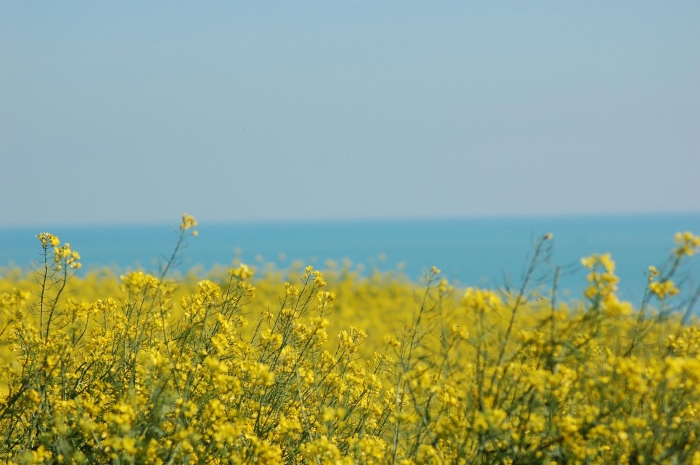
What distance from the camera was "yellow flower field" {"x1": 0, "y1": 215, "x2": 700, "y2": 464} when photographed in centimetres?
305

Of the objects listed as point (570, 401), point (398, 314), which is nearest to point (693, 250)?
point (570, 401)

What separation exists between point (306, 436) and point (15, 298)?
1.66 meters

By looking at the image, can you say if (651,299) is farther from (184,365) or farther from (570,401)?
(184,365)

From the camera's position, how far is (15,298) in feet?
11.9

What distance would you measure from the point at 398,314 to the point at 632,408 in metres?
12.7

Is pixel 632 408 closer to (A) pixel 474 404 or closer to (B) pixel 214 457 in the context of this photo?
(A) pixel 474 404

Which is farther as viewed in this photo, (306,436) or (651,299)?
(306,436)

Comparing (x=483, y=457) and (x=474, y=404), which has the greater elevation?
(x=474, y=404)

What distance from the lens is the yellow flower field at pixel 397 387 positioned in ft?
10.0

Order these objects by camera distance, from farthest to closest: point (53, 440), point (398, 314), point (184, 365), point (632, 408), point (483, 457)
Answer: point (398, 314), point (184, 365), point (53, 440), point (483, 457), point (632, 408)

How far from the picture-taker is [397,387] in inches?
152

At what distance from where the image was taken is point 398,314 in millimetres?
15758

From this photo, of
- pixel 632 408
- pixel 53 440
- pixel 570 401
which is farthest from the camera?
pixel 53 440

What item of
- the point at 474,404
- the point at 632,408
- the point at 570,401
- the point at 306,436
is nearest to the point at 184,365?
the point at 306,436
